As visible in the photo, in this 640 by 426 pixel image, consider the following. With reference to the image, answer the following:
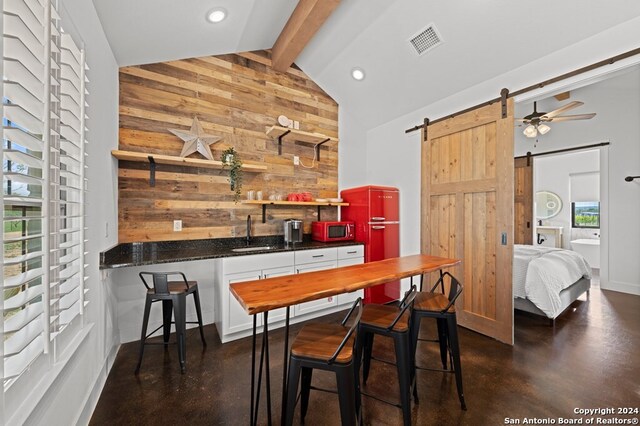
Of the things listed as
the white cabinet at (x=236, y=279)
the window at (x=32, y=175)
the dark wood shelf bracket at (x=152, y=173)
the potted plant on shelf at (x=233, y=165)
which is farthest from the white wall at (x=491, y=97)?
the window at (x=32, y=175)

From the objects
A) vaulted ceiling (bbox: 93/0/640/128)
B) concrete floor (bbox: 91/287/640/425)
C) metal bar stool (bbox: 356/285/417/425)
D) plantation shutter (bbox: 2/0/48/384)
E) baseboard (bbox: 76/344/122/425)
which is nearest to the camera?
plantation shutter (bbox: 2/0/48/384)

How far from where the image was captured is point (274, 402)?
76.5 inches

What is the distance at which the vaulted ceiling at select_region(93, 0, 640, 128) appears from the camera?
2.20m

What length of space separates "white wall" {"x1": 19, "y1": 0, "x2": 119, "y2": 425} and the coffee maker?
5.82 ft

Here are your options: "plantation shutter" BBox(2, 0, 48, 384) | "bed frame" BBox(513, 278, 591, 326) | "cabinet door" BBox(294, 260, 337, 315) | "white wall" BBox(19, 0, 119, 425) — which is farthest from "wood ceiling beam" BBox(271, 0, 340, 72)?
"bed frame" BBox(513, 278, 591, 326)

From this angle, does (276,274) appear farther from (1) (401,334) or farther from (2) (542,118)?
(2) (542,118)

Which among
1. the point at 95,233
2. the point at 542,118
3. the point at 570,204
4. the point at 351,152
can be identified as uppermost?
the point at 542,118

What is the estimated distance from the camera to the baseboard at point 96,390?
1690 millimetres

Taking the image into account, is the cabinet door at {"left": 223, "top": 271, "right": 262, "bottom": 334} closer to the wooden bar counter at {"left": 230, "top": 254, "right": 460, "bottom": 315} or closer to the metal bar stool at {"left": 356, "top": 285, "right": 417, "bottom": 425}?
the wooden bar counter at {"left": 230, "top": 254, "right": 460, "bottom": 315}

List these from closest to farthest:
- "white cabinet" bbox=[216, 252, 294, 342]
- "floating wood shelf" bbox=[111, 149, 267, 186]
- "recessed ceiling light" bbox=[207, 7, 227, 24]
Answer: "recessed ceiling light" bbox=[207, 7, 227, 24]
"floating wood shelf" bbox=[111, 149, 267, 186]
"white cabinet" bbox=[216, 252, 294, 342]

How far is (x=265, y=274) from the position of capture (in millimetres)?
2967

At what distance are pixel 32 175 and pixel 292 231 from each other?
2567 mm

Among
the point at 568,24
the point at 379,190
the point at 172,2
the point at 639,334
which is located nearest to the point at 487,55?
the point at 568,24

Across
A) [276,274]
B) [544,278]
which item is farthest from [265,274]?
[544,278]
